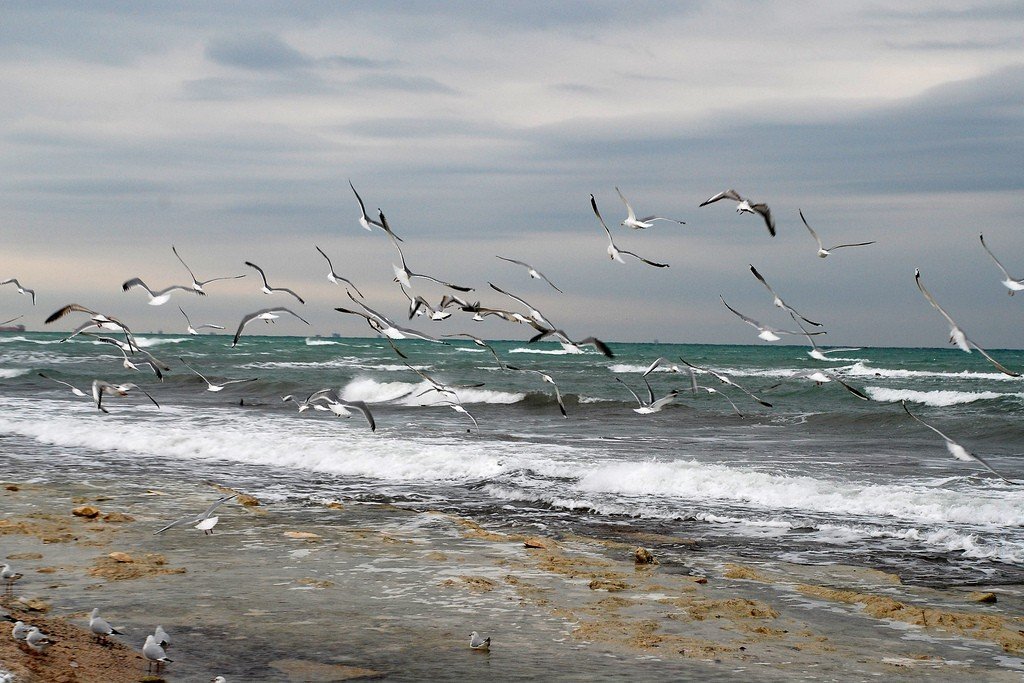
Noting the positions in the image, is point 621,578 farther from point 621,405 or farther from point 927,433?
point 621,405

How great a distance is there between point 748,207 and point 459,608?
5858mm

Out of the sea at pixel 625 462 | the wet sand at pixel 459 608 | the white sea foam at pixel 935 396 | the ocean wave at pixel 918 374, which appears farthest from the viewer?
the ocean wave at pixel 918 374

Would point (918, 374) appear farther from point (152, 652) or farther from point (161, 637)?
point (152, 652)

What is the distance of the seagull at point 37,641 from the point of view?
5770mm

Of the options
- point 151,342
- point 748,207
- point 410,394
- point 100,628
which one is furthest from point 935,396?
point 151,342

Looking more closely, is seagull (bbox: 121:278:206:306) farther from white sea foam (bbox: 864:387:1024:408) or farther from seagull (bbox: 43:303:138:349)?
white sea foam (bbox: 864:387:1024:408)

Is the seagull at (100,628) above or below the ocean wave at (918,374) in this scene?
above

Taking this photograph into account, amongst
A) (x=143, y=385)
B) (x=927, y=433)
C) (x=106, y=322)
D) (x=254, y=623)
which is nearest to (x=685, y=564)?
(x=254, y=623)

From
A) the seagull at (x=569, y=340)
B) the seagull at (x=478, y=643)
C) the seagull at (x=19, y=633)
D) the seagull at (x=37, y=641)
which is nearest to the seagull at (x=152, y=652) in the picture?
the seagull at (x=37, y=641)

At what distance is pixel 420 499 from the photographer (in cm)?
1398

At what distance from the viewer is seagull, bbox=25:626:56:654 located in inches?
227

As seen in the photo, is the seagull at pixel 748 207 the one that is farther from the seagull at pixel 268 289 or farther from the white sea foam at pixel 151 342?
the white sea foam at pixel 151 342

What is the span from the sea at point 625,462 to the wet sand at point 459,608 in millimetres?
1386

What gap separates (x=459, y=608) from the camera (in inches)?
309
